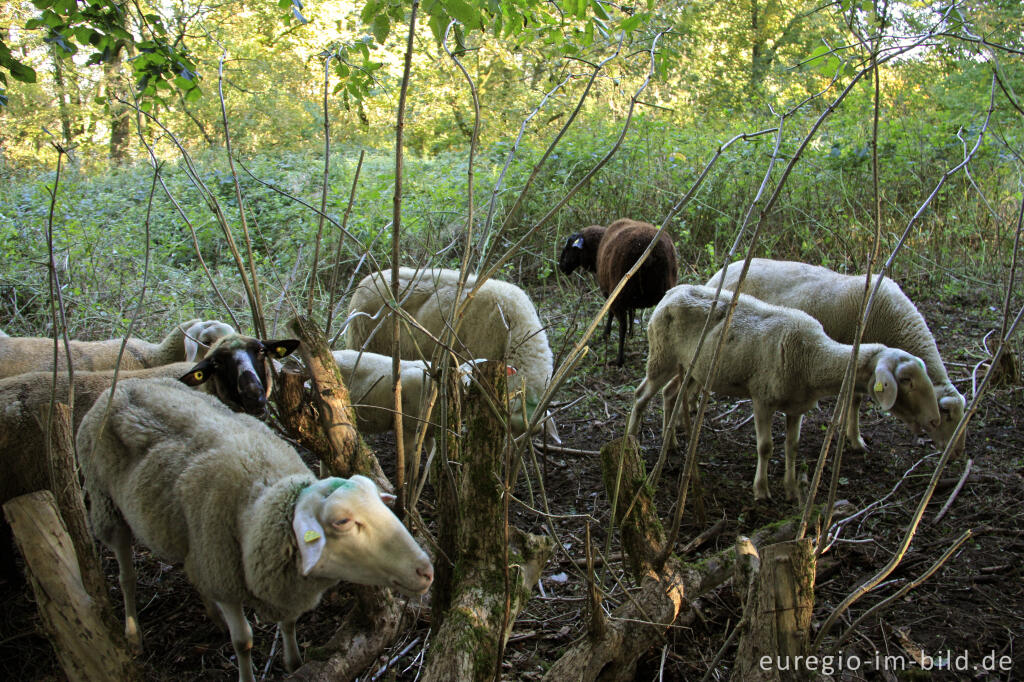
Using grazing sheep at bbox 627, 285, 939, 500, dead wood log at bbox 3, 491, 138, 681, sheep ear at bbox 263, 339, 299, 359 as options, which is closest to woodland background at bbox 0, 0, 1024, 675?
sheep ear at bbox 263, 339, 299, 359

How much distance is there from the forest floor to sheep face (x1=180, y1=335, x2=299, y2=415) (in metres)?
1.07

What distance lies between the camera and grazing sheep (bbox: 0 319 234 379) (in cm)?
441

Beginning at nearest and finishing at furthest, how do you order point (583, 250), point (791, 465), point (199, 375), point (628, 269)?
1. point (199, 375)
2. point (791, 465)
3. point (628, 269)
4. point (583, 250)

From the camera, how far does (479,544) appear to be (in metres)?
2.50

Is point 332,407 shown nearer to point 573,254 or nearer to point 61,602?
point 61,602

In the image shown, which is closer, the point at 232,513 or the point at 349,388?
the point at 232,513

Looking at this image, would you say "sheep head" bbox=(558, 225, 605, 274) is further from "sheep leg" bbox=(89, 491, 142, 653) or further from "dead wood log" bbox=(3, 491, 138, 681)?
"dead wood log" bbox=(3, 491, 138, 681)

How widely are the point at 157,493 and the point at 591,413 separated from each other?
142 inches

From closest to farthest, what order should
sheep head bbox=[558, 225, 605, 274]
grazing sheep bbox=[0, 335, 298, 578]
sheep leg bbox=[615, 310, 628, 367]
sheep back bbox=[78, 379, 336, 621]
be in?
1. sheep back bbox=[78, 379, 336, 621]
2. grazing sheep bbox=[0, 335, 298, 578]
3. sheep leg bbox=[615, 310, 628, 367]
4. sheep head bbox=[558, 225, 605, 274]

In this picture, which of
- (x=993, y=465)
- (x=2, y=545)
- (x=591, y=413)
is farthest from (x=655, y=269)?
(x=2, y=545)

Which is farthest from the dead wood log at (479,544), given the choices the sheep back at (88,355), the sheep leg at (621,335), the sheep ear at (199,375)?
the sheep leg at (621,335)

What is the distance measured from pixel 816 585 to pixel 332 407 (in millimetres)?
2374

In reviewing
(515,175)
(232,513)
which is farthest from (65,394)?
(515,175)

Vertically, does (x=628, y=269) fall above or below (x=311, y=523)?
above
